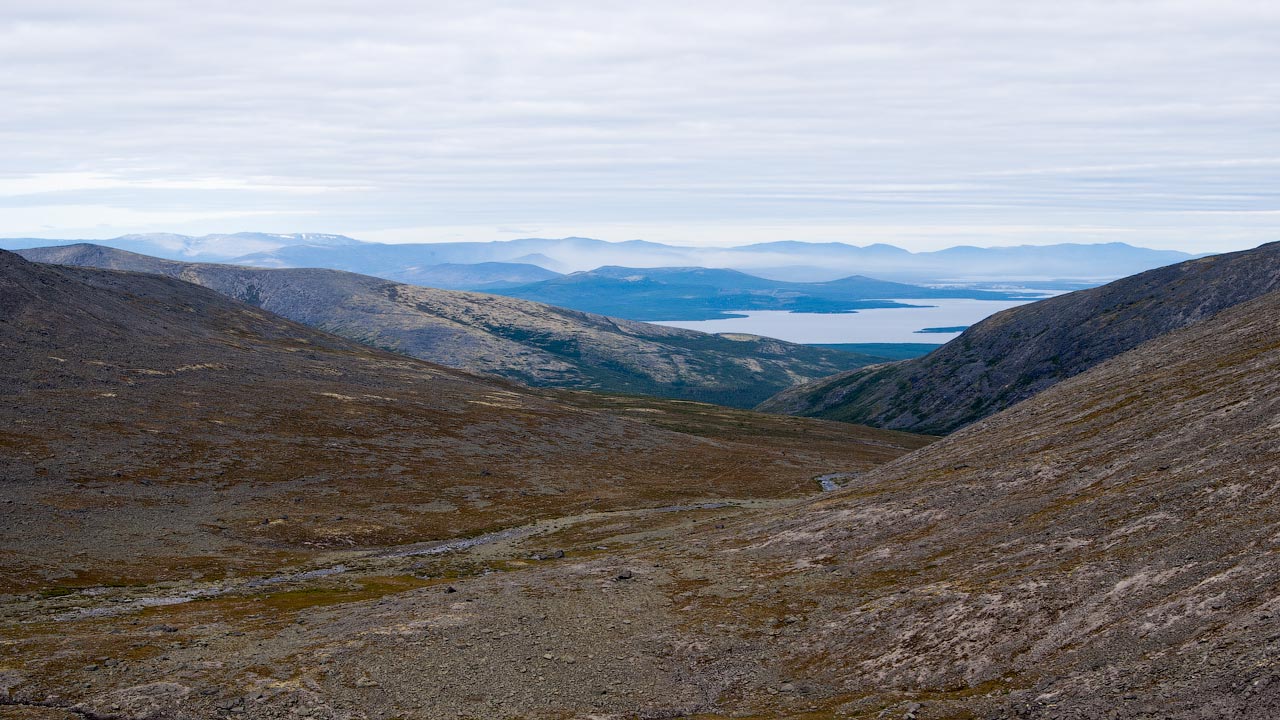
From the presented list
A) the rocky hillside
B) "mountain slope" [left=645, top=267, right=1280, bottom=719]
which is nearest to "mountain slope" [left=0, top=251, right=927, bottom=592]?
the rocky hillside

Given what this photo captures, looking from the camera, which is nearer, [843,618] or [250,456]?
[843,618]

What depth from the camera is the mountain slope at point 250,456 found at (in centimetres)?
8750

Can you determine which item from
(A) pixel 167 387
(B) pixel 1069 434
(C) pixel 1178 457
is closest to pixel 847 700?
(C) pixel 1178 457

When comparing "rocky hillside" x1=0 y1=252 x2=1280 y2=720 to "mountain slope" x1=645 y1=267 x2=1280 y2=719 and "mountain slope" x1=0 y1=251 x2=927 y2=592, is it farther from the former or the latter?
"mountain slope" x1=0 y1=251 x2=927 y2=592

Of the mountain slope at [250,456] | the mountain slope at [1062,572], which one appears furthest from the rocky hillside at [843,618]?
the mountain slope at [250,456]

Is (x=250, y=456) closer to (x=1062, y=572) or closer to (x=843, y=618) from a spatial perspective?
(x=843, y=618)

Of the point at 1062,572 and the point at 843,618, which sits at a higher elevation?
the point at 1062,572

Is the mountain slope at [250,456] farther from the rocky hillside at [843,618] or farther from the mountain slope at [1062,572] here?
the mountain slope at [1062,572]

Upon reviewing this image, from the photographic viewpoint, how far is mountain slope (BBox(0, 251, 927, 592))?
287 feet

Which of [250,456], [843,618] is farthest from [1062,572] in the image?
[250,456]

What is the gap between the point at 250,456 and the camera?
12344cm

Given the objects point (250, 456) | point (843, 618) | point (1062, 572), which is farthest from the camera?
point (250, 456)

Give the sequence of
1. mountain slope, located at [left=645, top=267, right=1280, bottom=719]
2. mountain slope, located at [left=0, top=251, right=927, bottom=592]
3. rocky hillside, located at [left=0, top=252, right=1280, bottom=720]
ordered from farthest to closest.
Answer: mountain slope, located at [left=0, top=251, right=927, bottom=592] → rocky hillside, located at [left=0, top=252, right=1280, bottom=720] → mountain slope, located at [left=645, top=267, right=1280, bottom=719]

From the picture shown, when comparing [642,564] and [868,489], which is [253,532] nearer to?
[642,564]
